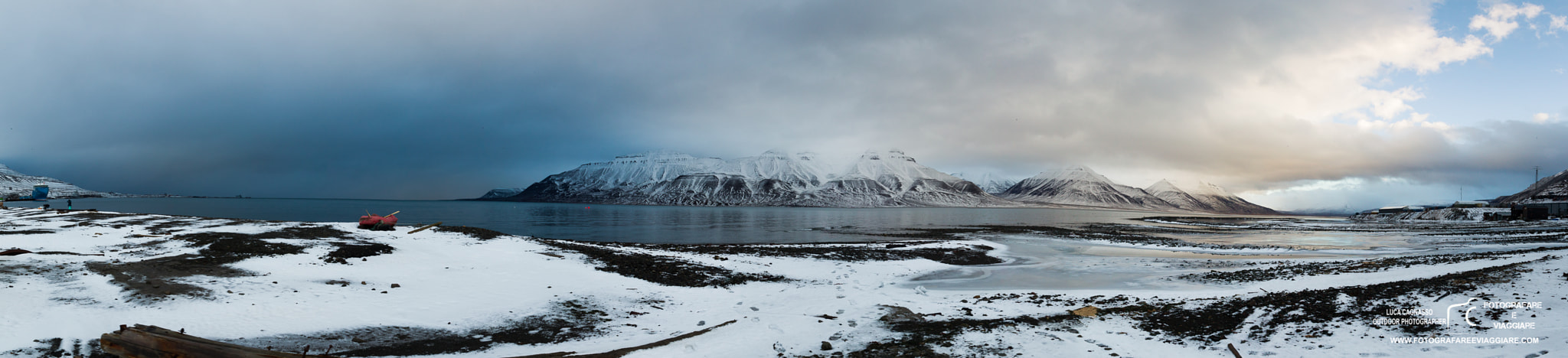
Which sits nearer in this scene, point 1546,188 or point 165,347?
point 165,347

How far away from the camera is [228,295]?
1336 centimetres

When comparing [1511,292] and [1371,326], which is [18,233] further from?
[1511,292]

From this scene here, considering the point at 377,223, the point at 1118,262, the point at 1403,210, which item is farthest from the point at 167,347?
the point at 1403,210

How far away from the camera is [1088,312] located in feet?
44.9

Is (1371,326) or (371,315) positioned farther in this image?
(371,315)

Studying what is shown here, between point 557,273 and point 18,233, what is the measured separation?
23.9 metres

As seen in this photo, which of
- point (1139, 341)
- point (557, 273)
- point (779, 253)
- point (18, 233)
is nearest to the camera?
point (1139, 341)

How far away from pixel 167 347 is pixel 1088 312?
53.5 feet

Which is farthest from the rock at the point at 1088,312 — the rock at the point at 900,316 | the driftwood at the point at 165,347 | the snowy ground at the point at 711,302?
the driftwood at the point at 165,347

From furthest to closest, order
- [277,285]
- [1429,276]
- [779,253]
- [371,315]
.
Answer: [779,253] → [1429,276] → [277,285] → [371,315]

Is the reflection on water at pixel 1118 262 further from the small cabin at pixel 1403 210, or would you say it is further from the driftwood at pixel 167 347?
the small cabin at pixel 1403 210

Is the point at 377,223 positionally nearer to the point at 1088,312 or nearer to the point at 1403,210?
the point at 1088,312

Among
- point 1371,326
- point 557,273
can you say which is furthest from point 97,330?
point 1371,326

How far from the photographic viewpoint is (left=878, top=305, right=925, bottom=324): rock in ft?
44.5
